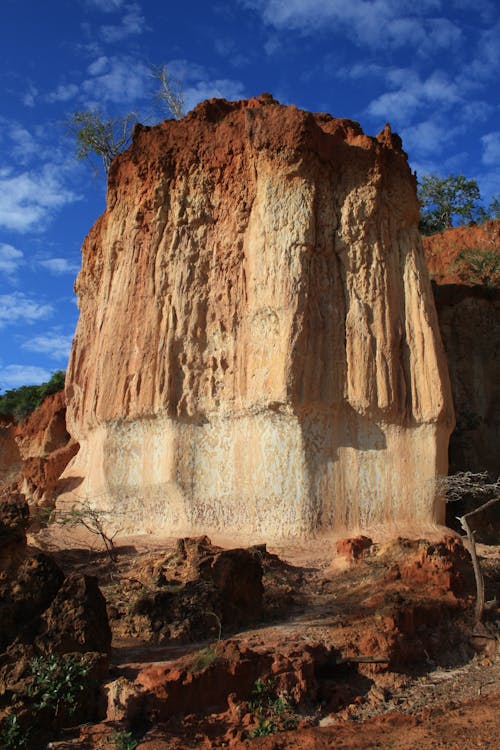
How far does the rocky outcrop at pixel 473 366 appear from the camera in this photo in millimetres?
20219

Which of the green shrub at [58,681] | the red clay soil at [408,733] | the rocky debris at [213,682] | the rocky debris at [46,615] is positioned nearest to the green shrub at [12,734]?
the green shrub at [58,681]

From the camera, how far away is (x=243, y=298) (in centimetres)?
1541

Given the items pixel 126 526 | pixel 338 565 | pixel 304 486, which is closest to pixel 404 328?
pixel 304 486

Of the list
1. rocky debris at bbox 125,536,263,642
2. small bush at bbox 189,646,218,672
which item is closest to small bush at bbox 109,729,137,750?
small bush at bbox 189,646,218,672

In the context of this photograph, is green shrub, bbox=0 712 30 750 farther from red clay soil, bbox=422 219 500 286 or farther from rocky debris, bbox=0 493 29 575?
red clay soil, bbox=422 219 500 286

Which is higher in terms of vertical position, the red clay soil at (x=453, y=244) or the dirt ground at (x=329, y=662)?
the red clay soil at (x=453, y=244)

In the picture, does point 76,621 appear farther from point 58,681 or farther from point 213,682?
point 213,682

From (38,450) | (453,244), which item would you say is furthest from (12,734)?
(453,244)

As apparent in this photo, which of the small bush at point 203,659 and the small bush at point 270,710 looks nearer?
the small bush at point 270,710

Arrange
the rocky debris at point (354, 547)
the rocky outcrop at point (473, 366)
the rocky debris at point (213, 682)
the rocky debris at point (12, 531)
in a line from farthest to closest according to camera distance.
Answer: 1. the rocky outcrop at point (473, 366)
2. the rocky debris at point (354, 547)
3. the rocky debris at point (12, 531)
4. the rocky debris at point (213, 682)

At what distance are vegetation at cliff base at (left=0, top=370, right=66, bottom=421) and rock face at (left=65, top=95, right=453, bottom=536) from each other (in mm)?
8721

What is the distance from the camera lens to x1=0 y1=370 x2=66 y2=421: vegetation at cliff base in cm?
2534

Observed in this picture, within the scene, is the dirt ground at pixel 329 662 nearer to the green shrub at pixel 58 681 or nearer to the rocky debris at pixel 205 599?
the rocky debris at pixel 205 599

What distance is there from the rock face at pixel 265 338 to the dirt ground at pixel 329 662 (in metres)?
3.26
